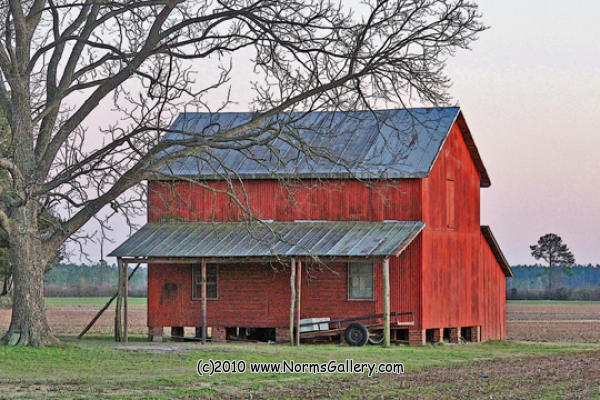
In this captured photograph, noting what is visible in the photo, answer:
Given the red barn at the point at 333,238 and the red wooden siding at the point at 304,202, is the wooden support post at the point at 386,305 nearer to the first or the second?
the red barn at the point at 333,238

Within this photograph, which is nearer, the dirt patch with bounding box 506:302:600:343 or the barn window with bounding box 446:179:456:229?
the barn window with bounding box 446:179:456:229

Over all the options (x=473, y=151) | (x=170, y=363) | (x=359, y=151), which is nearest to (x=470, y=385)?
(x=170, y=363)

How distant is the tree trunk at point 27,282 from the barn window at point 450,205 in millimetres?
13713

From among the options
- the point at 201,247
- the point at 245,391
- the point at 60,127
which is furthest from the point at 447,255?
the point at 245,391

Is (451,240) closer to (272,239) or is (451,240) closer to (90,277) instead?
(272,239)

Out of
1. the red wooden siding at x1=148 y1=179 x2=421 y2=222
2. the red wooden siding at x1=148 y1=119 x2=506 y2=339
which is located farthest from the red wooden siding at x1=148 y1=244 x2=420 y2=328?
the red wooden siding at x1=148 y1=179 x2=421 y2=222

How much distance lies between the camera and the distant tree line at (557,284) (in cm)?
10075

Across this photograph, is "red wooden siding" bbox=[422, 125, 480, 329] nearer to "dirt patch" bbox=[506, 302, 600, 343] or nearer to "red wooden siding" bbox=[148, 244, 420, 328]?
"red wooden siding" bbox=[148, 244, 420, 328]

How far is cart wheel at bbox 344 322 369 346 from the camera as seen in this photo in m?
33.3

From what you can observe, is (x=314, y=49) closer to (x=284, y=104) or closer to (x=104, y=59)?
(x=284, y=104)

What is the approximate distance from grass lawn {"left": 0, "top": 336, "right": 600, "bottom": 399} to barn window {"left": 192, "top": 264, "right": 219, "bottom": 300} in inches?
98.0

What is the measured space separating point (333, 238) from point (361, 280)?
1.75 meters

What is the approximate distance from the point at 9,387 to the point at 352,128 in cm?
1918

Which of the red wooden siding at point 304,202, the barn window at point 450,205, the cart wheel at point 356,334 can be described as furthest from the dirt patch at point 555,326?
the cart wheel at point 356,334
